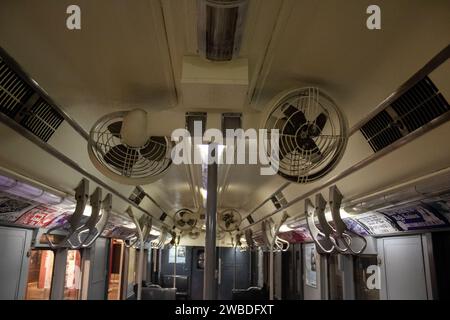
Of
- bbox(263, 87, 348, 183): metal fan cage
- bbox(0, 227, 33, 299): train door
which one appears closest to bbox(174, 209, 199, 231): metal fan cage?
bbox(0, 227, 33, 299): train door

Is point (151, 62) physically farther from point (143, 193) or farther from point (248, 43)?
point (143, 193)

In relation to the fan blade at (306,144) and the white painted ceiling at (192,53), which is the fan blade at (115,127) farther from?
the fan blade at (306,144)

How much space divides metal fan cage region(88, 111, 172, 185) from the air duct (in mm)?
808

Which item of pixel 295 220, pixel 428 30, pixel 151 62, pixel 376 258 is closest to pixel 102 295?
pixel 295 220

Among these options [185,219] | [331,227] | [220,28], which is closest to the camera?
[220,28]

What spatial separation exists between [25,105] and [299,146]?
167 centimetres

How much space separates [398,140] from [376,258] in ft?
9.33

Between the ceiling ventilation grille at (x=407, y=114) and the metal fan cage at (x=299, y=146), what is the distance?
0.38 metres

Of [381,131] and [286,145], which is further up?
[381,131]

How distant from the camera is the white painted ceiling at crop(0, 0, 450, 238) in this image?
6.13ft

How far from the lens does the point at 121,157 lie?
2619 millimetres

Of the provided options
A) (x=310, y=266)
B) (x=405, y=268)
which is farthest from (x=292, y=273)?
(x=405, y=268)

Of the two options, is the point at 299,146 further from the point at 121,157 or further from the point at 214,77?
the point at 121,157
